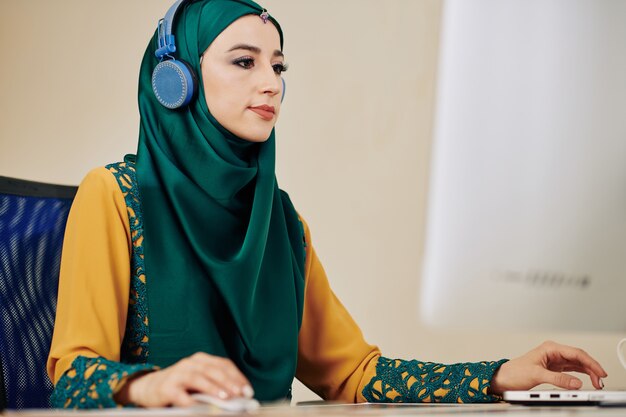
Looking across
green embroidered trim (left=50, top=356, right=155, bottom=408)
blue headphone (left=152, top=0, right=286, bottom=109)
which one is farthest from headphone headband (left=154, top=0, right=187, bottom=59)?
green embroidered trim (left=50, top=356, right=155, bottom=408)

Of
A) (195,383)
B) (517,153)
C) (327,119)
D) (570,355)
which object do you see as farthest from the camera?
(327,119)

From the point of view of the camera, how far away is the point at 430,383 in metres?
1.22

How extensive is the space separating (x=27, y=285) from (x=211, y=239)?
28 cm

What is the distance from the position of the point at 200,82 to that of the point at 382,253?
1.17 meters

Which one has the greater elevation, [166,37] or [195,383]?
[166,37]

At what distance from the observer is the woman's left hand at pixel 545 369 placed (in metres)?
1.13

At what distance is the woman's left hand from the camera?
3.69 feet

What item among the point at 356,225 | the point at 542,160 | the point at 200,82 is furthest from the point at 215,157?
the point at 356,225

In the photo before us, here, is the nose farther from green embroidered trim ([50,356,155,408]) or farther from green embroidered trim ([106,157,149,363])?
green embroidered trim ([50,356,155,408])

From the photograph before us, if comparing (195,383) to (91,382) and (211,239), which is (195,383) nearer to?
(91,382)

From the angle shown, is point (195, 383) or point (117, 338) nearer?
point (195, 383)

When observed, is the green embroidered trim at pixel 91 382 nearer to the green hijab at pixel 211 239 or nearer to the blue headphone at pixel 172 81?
the green hijab at pixel 211 239

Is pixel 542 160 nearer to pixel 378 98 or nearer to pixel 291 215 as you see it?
pixel 291 215

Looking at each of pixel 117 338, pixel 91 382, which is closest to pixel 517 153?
pixel 91 382
